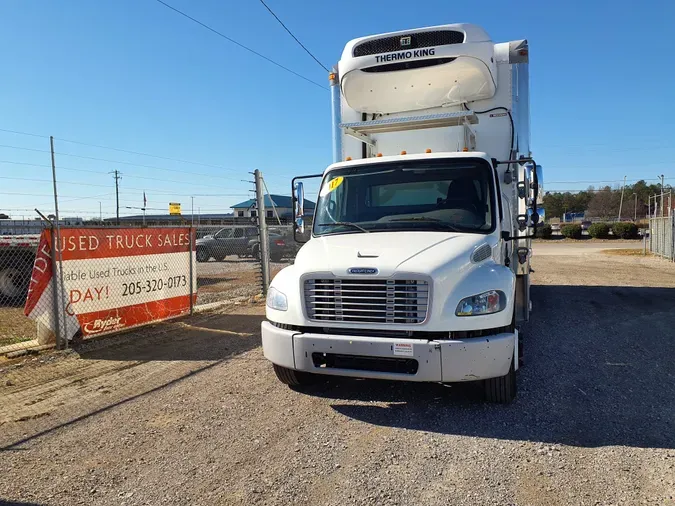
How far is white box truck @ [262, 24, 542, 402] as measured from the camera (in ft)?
13.5

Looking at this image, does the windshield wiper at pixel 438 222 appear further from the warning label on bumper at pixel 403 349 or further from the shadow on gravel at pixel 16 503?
the shadow on gravel at pixel 16 503

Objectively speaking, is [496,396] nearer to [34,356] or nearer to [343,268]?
[343,268]

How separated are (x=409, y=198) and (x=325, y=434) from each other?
264 cm

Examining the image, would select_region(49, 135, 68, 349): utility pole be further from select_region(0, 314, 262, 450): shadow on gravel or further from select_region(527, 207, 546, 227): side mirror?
select_region(527, 207, 546, 227): side mirror

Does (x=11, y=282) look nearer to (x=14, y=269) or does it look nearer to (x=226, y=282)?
(x=14, y=269)

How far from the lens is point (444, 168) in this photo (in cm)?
543

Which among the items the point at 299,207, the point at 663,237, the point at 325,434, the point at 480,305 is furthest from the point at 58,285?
the point at 663,237

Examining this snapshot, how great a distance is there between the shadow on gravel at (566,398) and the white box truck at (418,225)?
0.36 metres

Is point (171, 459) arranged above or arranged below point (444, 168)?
below

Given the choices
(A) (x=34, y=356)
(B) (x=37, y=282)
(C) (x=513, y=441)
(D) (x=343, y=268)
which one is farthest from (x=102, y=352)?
(C) (x=513, y=441)

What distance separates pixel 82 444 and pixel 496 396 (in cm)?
336

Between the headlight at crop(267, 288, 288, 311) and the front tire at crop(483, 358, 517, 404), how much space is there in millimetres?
1871

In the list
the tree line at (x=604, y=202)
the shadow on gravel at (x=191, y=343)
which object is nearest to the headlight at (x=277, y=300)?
the shadow on gravel at (x=191, y=343)

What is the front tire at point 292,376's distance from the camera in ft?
16.1
